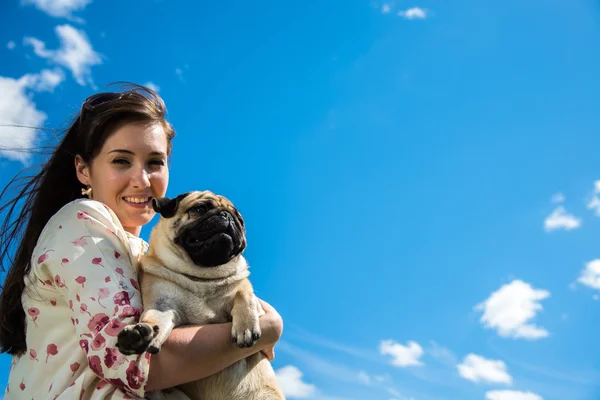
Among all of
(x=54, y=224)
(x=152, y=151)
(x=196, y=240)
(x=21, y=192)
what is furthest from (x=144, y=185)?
(x=21, y=192)

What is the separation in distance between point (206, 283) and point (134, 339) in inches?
43.7

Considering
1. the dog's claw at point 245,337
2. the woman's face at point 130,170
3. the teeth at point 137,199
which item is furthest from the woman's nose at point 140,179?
the dog's claw at point 245,337

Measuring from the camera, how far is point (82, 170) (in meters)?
4.50

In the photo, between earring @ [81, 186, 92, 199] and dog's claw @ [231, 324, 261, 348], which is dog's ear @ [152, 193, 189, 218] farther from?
dog's claw @ [231, 324, 261, 348]

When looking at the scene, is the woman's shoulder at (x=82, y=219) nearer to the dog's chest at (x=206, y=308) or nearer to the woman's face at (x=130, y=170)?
the woman's face at (x=130, y=170)

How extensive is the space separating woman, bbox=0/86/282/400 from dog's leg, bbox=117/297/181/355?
0.05m

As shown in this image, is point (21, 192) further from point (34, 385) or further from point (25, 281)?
point (34, 385)

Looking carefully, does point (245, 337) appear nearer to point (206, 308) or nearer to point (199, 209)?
point (206, 308)

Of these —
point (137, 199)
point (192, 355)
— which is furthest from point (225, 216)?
point (192, 355)

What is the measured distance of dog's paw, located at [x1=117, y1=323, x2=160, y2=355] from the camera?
2941 mm

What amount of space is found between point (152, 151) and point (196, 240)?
744 mm

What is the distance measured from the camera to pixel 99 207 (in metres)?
3.62

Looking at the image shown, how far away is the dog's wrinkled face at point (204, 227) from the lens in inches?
162

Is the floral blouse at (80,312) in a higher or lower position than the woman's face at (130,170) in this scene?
lower
